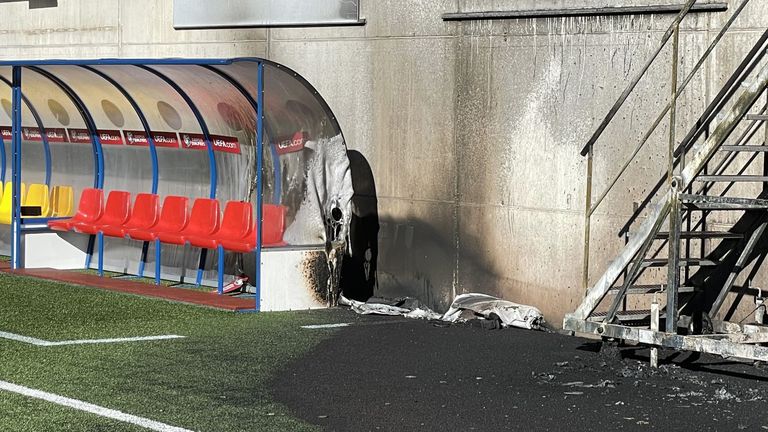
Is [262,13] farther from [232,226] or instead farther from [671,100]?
[671,100]

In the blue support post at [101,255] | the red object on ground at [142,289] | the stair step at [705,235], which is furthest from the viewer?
the blue support post at [101,255]

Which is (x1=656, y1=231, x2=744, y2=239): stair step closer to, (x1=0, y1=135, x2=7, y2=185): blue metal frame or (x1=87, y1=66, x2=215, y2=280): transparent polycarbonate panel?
(x1=87, y1=66, x2=215, y2=280): transparent polycarbonate panel

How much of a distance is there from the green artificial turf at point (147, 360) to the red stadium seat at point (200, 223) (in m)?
1.03

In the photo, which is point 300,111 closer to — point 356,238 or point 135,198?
point 356,238

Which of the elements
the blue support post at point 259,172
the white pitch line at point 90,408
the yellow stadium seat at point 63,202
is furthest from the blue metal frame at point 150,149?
the white pitch line at point 90,408

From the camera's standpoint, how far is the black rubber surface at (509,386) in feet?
26.1

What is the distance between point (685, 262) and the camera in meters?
10.1

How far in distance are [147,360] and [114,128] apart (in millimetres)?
6596

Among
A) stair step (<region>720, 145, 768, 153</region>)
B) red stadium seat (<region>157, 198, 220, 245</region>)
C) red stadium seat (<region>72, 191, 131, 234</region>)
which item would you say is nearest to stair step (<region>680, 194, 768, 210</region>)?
stair step (<region>720, 145, 768, 153</region>)

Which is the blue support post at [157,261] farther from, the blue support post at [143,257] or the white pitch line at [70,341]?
the white pitch line at [70,341]

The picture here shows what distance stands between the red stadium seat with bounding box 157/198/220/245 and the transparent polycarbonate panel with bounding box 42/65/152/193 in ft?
4.85

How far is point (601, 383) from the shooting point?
9.09 m

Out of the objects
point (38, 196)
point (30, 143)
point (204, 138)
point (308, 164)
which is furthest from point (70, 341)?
point (30, 143)

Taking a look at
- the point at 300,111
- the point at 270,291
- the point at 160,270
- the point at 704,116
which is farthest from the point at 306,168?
the point at 704,116
